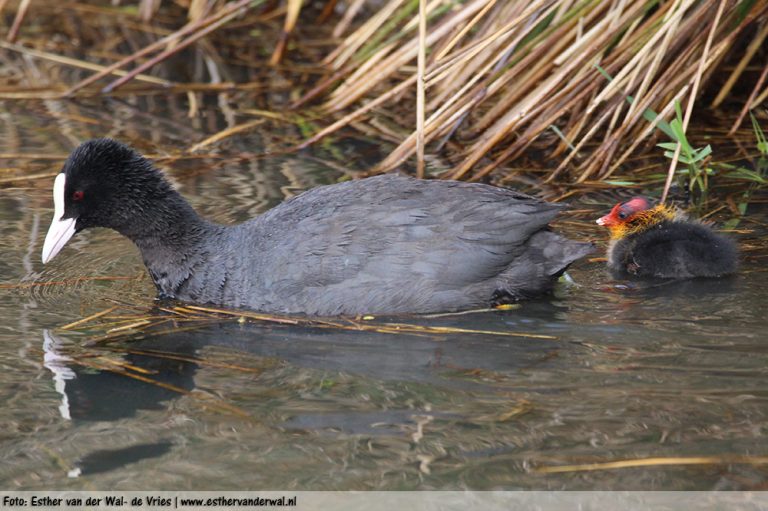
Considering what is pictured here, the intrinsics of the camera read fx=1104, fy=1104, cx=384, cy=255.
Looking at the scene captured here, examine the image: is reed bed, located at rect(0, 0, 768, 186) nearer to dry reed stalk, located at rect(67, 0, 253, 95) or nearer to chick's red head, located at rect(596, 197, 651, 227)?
dry reed stalk, located at rect(67, 0, 253, 95)

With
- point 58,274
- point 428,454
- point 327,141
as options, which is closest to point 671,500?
point 428,454

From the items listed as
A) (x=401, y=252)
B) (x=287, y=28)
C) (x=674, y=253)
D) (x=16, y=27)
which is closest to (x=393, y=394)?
(x=401, y=252)

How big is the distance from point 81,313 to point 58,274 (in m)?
0.48

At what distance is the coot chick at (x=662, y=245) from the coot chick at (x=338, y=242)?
446 millimetres

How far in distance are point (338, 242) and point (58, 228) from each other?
47.6 inches

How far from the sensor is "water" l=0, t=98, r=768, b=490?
3137 mm

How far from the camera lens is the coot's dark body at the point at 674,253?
4.60 meters

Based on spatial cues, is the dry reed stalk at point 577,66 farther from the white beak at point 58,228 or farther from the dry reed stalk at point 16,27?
the dry reed stalk at point 16,27

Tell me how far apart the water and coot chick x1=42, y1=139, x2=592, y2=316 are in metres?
A: 0.14

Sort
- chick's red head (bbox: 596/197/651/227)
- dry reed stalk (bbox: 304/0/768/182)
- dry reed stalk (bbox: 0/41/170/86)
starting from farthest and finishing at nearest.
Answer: dry reed stalk (bbox: 0/41/170/86) → dry reed stalk (bbox: 304/0/768/182) → chick's red head (bbox: 596/197/651/227)

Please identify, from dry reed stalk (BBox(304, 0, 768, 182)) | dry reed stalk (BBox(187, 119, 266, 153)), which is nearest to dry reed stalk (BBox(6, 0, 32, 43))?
dry reed stalk (BBox(187, 119, 266, 153))

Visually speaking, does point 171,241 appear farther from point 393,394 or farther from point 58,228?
point 393,394

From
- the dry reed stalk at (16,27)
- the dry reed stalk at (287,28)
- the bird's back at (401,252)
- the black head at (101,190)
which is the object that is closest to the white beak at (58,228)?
the black head at (101,190)

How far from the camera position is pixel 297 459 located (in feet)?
10.5
